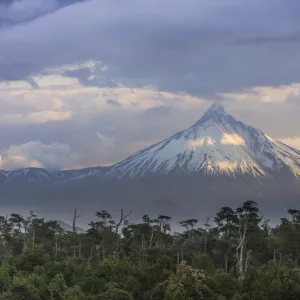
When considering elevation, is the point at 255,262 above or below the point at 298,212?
below

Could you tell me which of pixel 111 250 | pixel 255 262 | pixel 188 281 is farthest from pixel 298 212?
pixel 188 281

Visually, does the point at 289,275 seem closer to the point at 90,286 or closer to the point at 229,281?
the point at 229,281

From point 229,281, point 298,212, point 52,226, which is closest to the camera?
point 229,281

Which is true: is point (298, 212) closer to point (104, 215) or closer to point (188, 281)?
point (104, 215)

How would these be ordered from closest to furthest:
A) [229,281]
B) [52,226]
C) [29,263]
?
[229,281]
[29,263]
[52,226]

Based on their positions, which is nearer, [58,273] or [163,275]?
[163,275]

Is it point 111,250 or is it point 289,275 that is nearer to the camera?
point 289,275

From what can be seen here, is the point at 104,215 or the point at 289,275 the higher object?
the point at 104,215

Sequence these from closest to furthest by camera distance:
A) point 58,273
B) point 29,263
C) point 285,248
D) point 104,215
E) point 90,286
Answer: point 90,286 → point 58,273 → point 29,263 → point 285,248 → point 104,215

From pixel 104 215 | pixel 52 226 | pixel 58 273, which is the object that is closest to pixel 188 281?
pixel 58 273
